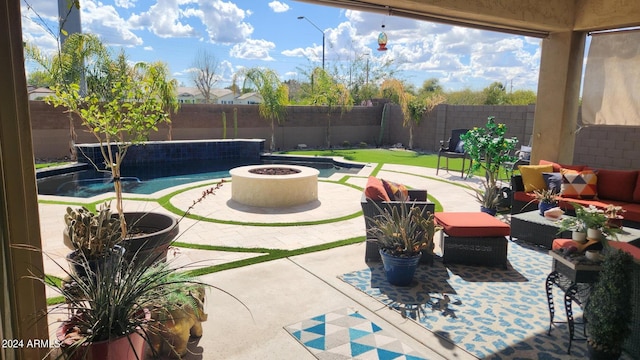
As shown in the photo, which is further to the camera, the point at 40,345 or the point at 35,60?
the point at 35,60

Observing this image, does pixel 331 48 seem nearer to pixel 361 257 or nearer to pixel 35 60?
pixel 35 60

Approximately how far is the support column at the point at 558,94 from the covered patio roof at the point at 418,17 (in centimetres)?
2

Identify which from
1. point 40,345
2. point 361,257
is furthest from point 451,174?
point 40,345

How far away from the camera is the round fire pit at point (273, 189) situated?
741 centimetres

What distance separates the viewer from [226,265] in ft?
14.9

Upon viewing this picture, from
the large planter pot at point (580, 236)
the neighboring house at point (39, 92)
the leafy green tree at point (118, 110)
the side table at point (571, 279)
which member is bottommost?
the side table at point (571, 279)

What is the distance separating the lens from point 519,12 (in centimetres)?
596

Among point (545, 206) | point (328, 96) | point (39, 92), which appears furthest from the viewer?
point (328, 96)

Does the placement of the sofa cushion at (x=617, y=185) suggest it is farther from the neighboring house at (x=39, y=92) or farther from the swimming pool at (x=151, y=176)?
the neighboring house at (x=39, y=92)

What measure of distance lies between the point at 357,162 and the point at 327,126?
587 cm

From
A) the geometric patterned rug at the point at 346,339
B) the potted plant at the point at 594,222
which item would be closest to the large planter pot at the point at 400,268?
the geometric patterned rug at the point at 346,339

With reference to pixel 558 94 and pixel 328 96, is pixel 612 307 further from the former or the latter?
pixel 328 96

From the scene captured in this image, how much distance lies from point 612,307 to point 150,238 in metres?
3.63

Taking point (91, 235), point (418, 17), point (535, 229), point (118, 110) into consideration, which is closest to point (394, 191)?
point (535, 229)
